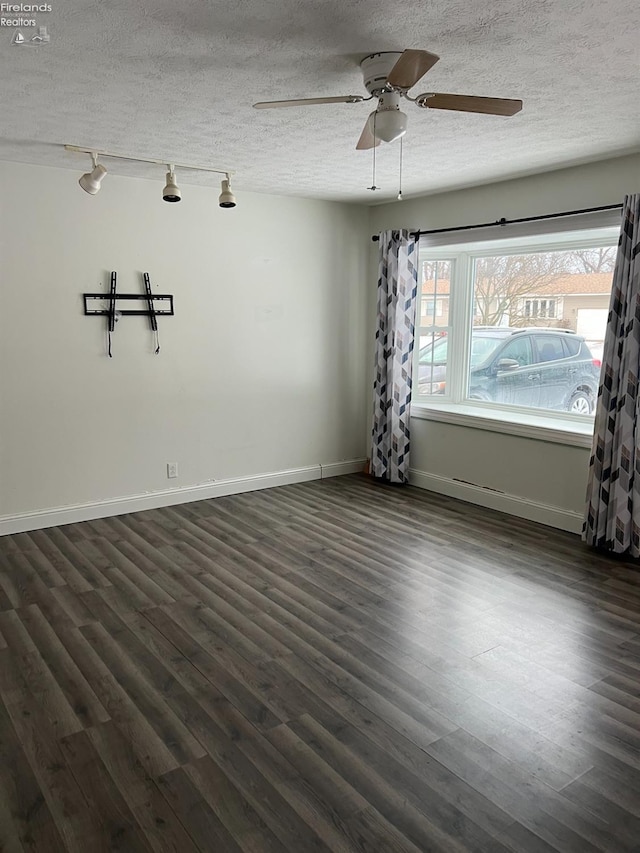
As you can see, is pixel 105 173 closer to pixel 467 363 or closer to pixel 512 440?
pixel 467 363

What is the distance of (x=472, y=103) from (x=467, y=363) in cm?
333

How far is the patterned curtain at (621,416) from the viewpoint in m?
3.91

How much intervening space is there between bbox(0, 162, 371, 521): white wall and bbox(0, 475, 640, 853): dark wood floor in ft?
2.58

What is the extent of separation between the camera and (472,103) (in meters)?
2.45

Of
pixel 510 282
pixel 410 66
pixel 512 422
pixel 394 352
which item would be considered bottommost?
pixel 512 422

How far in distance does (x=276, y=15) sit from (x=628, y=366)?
2.94 m

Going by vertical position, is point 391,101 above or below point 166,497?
above

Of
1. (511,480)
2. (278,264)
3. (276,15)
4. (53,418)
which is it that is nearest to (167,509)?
(53,418)

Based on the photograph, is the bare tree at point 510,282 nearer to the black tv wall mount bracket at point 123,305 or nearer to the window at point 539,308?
the window at point 539,308

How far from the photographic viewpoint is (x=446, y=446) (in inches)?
216

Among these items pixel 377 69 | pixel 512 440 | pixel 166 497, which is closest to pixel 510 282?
pixel 512 440

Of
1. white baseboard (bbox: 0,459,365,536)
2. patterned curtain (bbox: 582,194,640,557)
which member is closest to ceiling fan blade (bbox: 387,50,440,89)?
patterned curtain (bbox: 582,194,640,557)

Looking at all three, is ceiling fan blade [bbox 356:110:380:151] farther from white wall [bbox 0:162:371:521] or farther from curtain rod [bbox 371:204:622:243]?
white wall [bbox 0:162:371:521]

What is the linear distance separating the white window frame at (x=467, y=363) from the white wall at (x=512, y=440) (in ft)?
0.31
